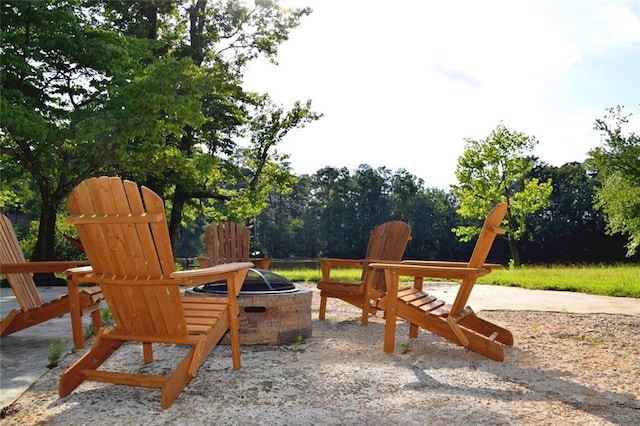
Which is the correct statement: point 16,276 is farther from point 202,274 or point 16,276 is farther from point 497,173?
point 497,173

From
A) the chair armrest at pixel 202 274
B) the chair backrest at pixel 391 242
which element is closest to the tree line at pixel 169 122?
the chair backrest at pixel 391 242

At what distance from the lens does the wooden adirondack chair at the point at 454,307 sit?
3775 millimetres

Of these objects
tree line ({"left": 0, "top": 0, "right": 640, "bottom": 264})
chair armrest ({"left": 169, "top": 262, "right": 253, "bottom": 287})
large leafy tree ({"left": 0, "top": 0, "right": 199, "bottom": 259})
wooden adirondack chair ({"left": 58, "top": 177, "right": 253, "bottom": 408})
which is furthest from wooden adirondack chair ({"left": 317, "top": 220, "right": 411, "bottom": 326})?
large leafy tree ({"left": 0, "top": 0, "right": 199, "bottom": 259})

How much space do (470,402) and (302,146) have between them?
61.8 ft

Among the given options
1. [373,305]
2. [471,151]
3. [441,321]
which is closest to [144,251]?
[441,321]

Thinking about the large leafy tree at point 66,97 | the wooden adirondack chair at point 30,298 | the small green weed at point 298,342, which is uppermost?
the large leafy tree at point 66,97

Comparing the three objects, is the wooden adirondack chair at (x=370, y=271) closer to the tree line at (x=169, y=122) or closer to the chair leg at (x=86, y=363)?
the chair leg at (x=86, y=363)

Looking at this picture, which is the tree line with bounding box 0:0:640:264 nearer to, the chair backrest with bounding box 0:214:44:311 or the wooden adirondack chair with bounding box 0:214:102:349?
the chair backrest with bounding box 0:214:44:311

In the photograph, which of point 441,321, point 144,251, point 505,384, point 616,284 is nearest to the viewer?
point 144,251

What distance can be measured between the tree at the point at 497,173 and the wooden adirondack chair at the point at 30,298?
24.6 metres

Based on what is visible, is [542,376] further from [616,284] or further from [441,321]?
[616,284]

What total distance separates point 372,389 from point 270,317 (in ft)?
4.57

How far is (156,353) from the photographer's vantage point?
390 centimetres

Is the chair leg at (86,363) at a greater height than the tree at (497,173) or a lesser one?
lesser
